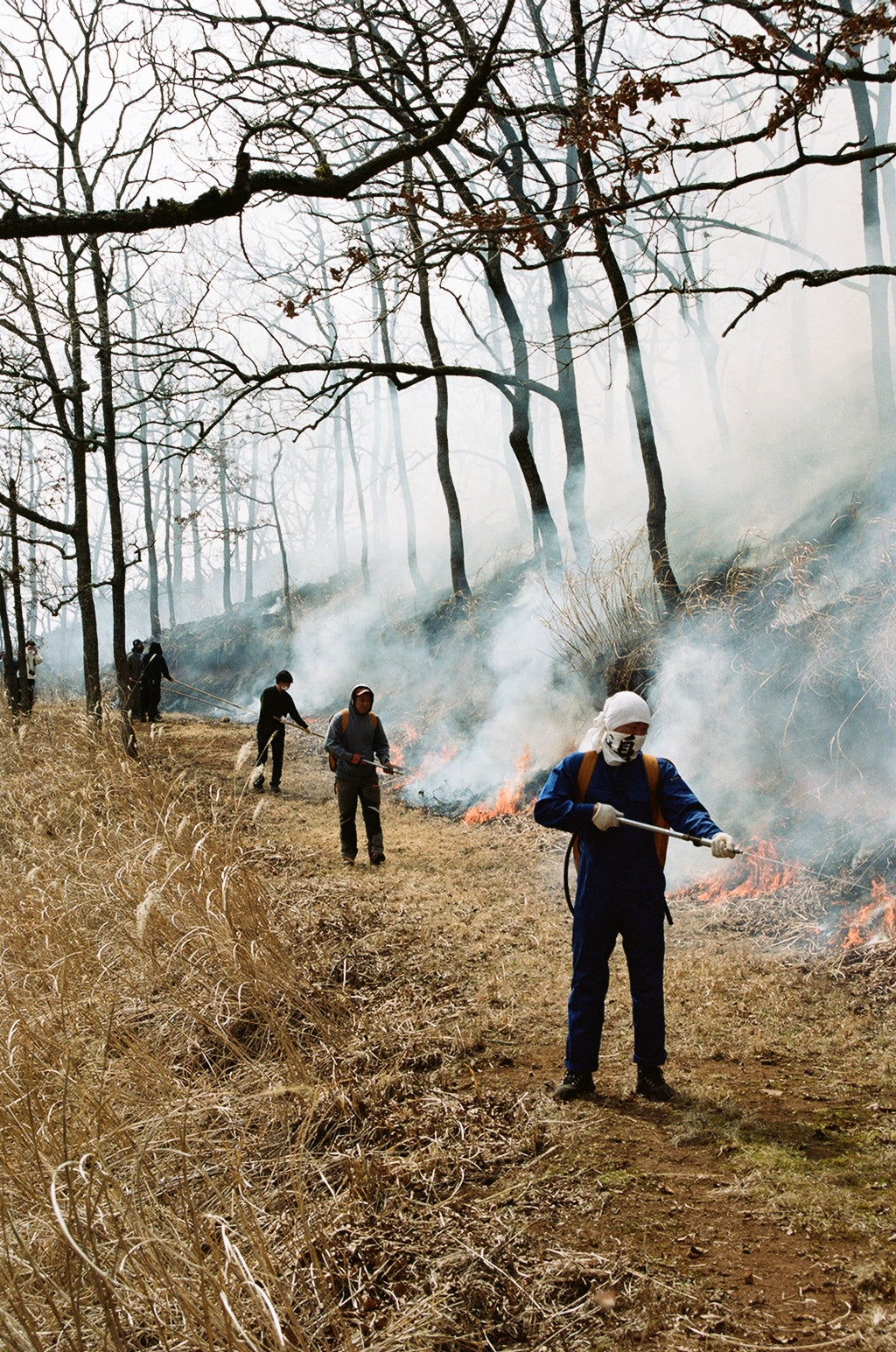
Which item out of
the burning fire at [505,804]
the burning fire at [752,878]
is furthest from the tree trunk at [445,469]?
the burning fire at [752,878]

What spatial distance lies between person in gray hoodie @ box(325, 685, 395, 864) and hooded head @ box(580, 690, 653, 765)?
5.02m

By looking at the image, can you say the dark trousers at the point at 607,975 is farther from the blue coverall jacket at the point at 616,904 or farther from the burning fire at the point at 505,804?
the burning fire at the point at 505,804

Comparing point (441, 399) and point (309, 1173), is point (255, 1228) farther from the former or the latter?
point (441, 399)

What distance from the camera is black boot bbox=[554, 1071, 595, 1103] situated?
163 inches

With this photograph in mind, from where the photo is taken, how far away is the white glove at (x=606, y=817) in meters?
4.11

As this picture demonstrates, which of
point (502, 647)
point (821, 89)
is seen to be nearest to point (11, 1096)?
point (821, 89)

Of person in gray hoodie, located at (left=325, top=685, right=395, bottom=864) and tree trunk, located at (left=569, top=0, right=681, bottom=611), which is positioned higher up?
tree trunk, located at (left=569, top=0, right=681, bottom=611)

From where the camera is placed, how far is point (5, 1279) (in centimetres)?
242

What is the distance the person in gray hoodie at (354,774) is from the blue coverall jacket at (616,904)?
5020 millimetres

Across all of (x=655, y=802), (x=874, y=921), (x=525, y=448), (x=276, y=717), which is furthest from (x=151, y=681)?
(x=655, y=802)

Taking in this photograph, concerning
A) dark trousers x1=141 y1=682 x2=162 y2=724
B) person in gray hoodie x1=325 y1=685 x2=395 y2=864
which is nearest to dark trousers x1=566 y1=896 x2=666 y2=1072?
person in gray hoodie x1=325 y1=685 x2=395 y2=864

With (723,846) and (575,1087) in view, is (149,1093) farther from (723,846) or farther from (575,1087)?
(723,846)

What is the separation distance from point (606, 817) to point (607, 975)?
714 mm

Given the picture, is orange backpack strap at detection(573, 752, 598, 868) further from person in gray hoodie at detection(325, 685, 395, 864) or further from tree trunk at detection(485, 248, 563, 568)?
tree trunk at detection(485, 248, 563, 568)
